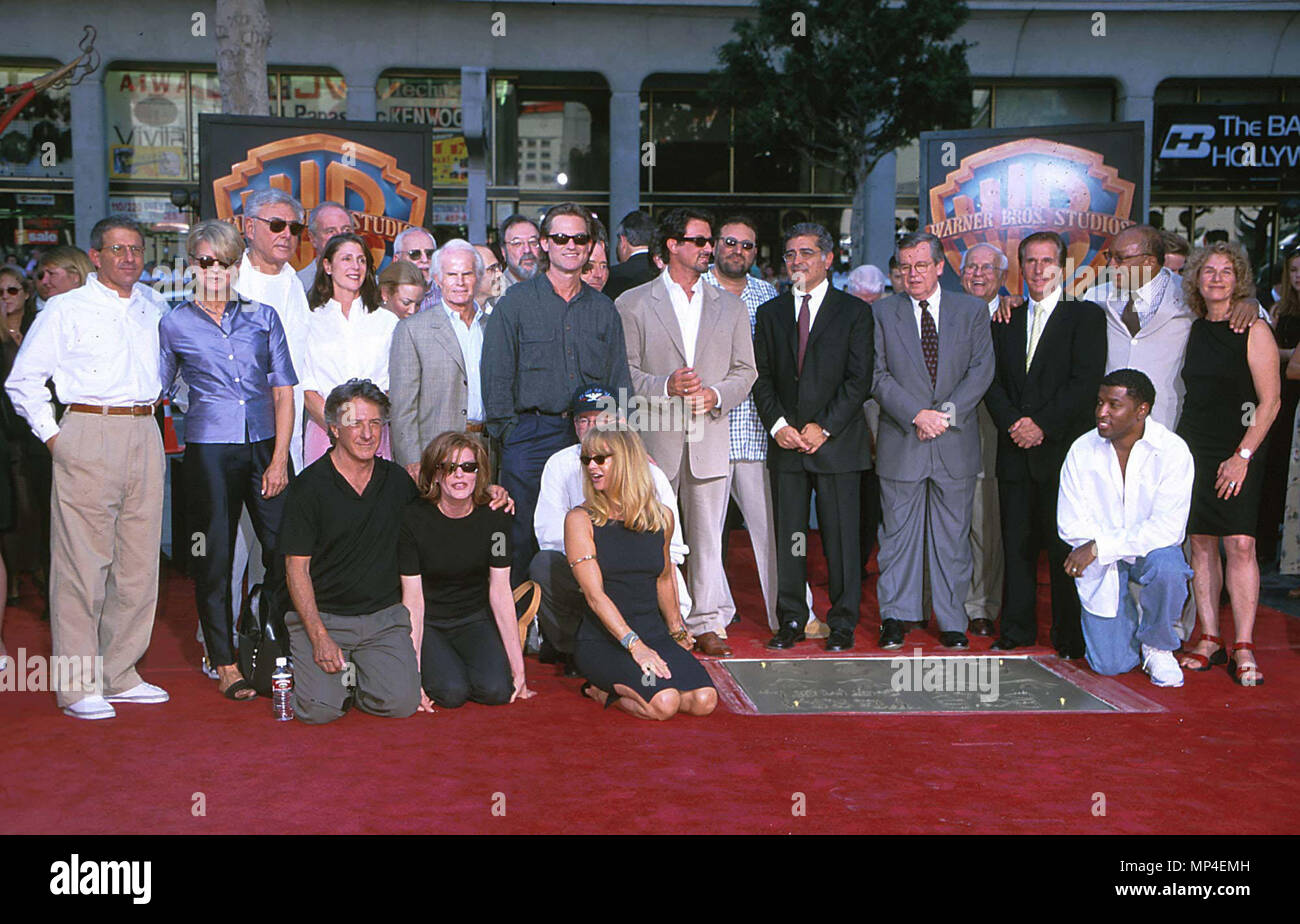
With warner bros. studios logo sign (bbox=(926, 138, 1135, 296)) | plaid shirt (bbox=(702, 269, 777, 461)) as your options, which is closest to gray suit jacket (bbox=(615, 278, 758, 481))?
plaid shirt (bbox=(702, 269, 777, 461))

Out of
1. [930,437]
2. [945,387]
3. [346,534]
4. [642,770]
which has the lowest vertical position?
[642,770]

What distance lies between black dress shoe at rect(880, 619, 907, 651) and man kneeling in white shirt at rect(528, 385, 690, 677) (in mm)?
1220

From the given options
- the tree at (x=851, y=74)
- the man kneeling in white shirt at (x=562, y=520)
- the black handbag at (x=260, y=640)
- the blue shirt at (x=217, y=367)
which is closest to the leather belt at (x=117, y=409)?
the blue shirt at (x=217, y=367)

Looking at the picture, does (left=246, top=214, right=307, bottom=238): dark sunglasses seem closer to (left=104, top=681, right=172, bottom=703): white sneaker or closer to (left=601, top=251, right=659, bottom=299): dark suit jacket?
(left=601, top=251, right=659, bottom=299): dark suit jacket

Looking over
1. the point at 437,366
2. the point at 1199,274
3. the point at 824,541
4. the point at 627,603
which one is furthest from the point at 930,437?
the point at 437,366

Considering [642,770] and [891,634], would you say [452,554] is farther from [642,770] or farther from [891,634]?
[891,634]

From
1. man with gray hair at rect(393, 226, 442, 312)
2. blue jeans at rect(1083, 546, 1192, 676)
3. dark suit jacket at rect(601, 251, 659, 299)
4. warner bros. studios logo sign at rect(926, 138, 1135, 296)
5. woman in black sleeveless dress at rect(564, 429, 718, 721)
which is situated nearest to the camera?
woman in black sleeveless dress at rect(564, 429, 718, 721)

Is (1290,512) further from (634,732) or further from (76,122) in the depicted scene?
(76,122)

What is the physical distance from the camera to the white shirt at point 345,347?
22.7ft

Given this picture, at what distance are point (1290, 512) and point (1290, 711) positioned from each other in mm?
2766

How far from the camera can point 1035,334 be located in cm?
725

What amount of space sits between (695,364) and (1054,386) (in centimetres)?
193

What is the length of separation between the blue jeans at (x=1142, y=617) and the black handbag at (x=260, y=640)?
393 cm

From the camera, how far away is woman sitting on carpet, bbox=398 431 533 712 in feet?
19.7
